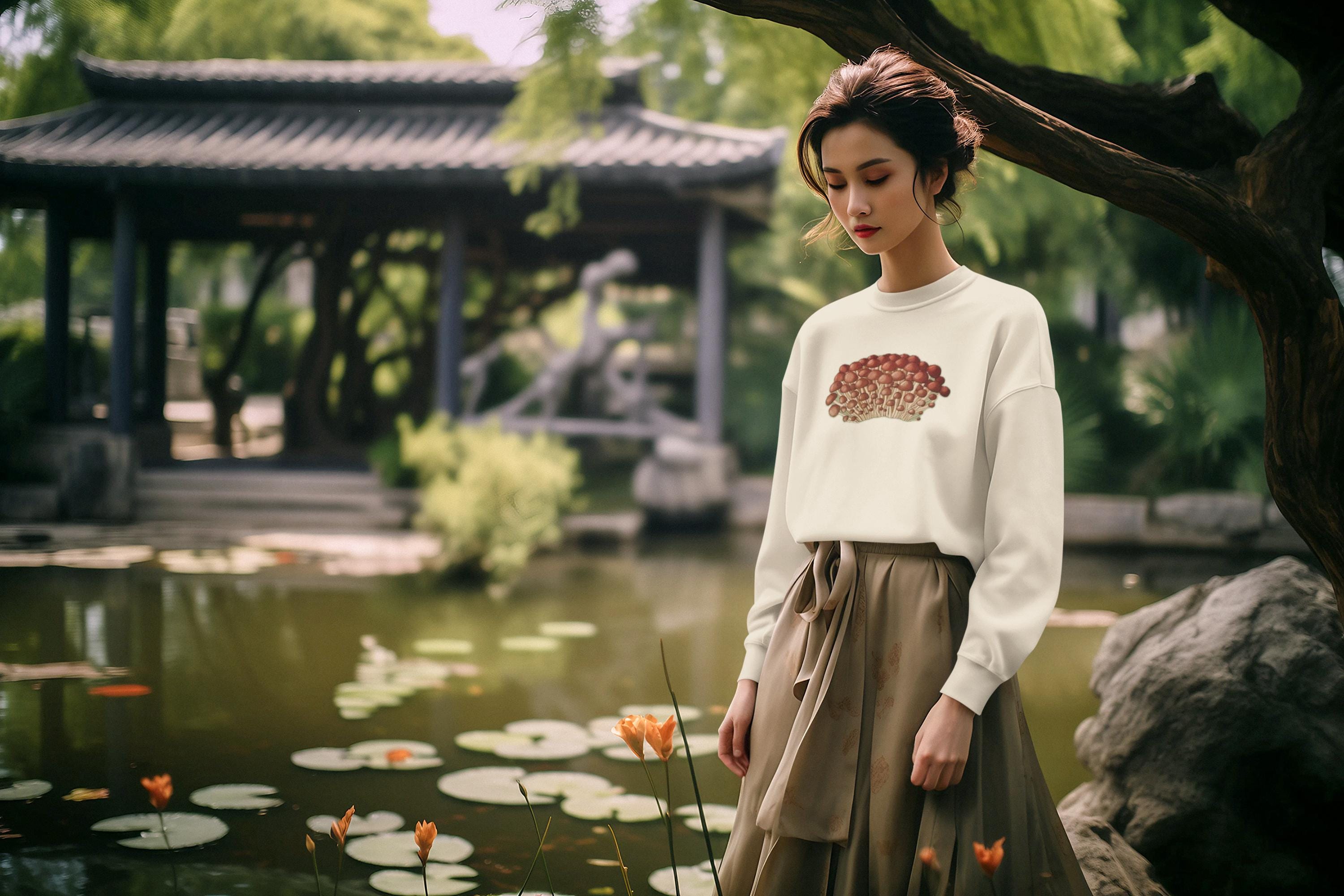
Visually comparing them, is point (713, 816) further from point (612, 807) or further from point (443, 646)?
point (443, 646)

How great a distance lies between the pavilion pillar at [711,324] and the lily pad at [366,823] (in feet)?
19.3

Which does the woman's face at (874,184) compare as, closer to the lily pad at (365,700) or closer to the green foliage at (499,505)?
the lily pad at (365,700)

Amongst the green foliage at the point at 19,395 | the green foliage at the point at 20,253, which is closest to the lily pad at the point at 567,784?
the green foliage at the point at 19,395

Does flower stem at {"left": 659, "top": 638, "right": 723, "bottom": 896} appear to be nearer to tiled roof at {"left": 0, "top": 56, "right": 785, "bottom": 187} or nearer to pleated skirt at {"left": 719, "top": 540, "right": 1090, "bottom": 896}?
pleated skirt at {"left": 719, "top": 540, "right": 1090, "bottom": 896}

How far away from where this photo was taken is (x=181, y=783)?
2.88 meters

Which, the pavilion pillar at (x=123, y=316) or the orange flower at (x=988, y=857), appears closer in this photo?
the orange flower at (x=988, y=857)

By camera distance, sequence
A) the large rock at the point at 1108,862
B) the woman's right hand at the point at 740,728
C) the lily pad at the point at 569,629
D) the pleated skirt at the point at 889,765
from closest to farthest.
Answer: the pleated skirt at the point at 889,765 < the woman's right hand at the point at 740,728 < the large rock at the point at 1108,862 < the lily pad at the point at 569,629

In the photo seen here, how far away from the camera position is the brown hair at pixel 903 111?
1.33 metres

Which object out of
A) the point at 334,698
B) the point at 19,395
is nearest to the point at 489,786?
the point at 334,698

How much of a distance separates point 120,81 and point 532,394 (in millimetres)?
4571

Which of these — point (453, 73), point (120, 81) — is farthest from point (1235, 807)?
point (120, 81)

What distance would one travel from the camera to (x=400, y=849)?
2.47 m

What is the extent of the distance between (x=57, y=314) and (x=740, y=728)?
29.1 ft

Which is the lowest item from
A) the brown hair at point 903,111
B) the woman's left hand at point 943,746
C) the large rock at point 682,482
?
the large rock at point 682,482
